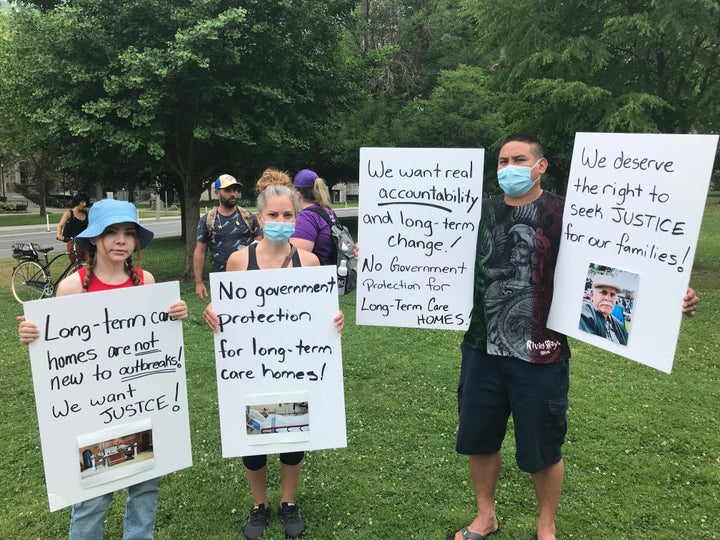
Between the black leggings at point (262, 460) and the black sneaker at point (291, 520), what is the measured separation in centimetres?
31

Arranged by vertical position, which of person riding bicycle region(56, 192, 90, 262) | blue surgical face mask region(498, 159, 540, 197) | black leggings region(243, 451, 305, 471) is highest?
blue surgical face mask region(498, 159, 540, 197)

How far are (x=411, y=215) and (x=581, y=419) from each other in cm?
268

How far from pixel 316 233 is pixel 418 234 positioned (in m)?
1.25

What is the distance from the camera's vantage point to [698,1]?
28.0 feet

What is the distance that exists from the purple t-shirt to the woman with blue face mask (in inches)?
39.6

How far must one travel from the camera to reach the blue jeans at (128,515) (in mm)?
2375

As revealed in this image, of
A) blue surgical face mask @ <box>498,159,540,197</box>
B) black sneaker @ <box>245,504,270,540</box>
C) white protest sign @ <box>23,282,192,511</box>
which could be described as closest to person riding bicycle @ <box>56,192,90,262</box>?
black sneaker @ <box>245,504,270,540</box>

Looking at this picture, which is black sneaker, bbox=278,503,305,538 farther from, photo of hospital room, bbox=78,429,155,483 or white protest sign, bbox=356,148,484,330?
white protest sign, bbox=356,148,484,330

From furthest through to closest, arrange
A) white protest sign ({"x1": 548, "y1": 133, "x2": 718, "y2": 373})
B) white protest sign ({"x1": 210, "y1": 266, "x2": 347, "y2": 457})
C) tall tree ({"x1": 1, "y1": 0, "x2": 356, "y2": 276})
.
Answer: tall tree ({"x1": 1, "y1": 0, "x2": 356, "y2": 276})
white protest sign ({"x1": 210, "y1": 266, "x2": 347, "y2": 457})
white protest sign ({"x1": 548, "y1": 133, "x2": 718, "y2": 373})

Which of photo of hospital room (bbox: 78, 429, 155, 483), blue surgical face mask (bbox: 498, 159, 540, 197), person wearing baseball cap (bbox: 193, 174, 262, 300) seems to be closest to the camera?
photo of hospital room (bbox: 78, 429, 155, 483)

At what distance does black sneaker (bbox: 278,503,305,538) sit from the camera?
299 cm

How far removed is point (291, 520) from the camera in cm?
304

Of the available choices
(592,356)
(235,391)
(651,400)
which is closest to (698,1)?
(592,356)

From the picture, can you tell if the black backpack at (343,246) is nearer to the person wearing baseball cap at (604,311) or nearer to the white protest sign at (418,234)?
the white protest sign at (418,234)
